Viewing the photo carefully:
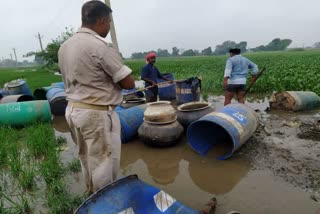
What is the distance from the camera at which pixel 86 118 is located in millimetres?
2658

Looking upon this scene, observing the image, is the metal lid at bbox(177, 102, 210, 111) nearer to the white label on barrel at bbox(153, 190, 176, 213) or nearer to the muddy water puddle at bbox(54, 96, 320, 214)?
the muddy water puddle at bbox(54, 96, 320, 214)

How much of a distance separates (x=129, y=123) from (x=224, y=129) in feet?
6.81

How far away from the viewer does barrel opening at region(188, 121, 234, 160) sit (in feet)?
16.8

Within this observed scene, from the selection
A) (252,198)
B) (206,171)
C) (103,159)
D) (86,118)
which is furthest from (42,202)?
(252,198)

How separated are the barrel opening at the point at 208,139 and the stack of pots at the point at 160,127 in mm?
330

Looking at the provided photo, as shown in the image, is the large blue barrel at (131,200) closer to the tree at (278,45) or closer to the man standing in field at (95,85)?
the man standing in field at (95,85)

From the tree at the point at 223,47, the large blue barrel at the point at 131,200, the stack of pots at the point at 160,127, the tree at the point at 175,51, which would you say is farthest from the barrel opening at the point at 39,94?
the tree at the point at 175,51

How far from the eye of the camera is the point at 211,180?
13.4 ft

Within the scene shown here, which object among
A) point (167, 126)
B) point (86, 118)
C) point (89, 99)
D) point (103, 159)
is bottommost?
point (167, 126)

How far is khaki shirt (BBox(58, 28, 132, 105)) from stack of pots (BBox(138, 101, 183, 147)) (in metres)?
2.51

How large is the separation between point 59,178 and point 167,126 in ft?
7.00

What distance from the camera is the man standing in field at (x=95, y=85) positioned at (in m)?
2.52

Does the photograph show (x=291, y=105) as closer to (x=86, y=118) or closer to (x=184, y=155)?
(x=184, y=155)

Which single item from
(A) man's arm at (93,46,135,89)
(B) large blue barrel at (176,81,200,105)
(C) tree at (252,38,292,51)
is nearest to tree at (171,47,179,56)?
(C) tree at (252,38,292,51)
